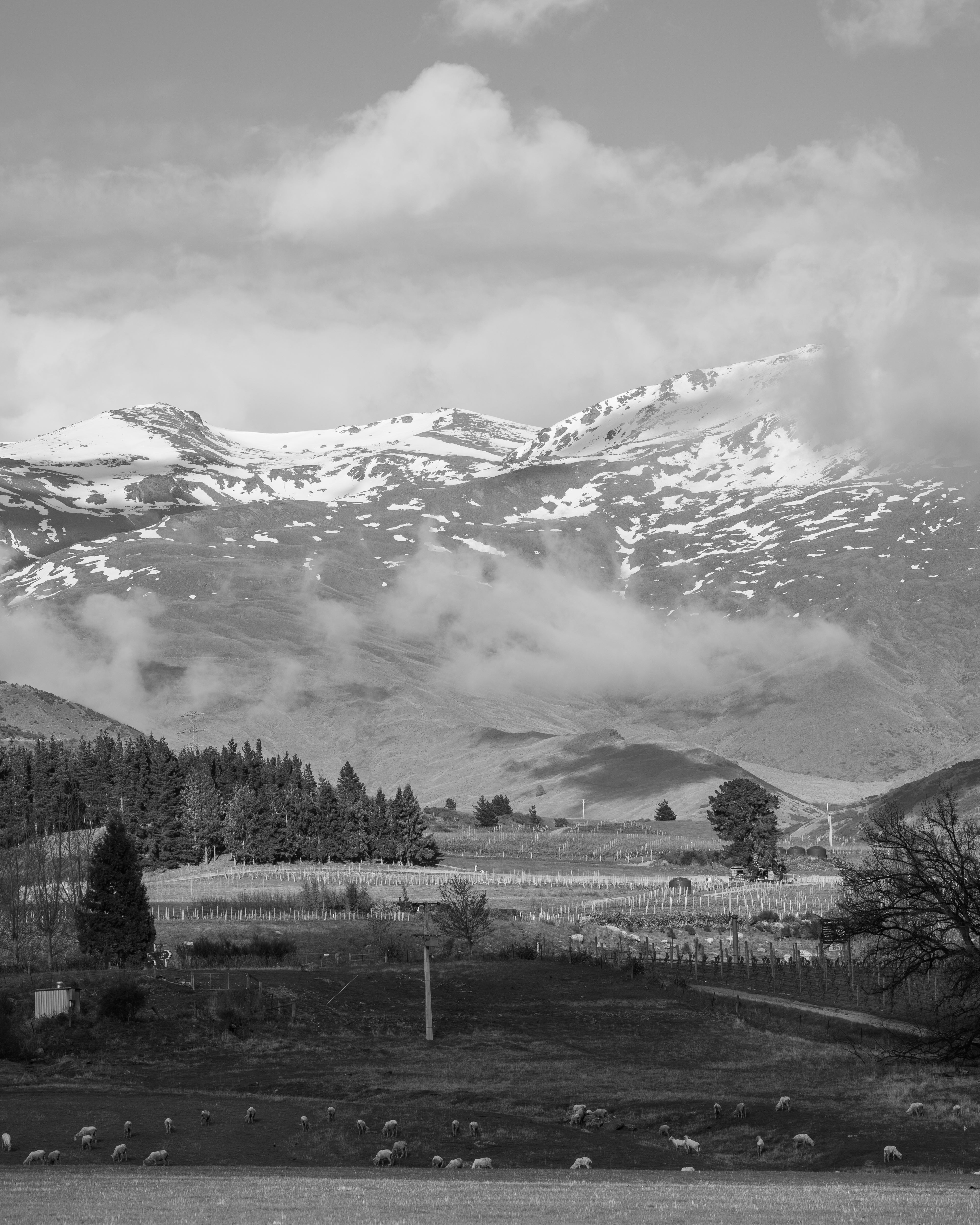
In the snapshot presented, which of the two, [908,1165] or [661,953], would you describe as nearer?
[908,1165]

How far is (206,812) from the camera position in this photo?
15812 cm

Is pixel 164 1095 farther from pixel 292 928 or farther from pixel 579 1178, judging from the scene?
pixel 292 928

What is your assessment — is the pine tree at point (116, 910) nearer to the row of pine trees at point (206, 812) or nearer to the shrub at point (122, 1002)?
the shrub at point (122, 1002)

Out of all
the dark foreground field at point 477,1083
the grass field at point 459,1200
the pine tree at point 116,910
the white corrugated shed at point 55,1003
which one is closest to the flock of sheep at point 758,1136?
the dark foreground field at point 477,1083

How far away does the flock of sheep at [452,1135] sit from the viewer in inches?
1328

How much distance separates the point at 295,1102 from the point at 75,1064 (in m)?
12.8

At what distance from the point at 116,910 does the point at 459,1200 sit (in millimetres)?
54170

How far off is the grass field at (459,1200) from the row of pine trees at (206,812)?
119m

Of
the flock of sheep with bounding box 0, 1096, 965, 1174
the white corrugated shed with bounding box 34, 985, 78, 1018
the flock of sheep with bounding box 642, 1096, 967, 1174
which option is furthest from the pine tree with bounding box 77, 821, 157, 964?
the flock of sheep with bounding box 642, 1096, 967, 1174

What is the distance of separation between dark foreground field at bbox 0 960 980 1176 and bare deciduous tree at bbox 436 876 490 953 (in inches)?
427

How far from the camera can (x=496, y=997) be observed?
234ft

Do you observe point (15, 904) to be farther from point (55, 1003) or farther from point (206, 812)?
point (206, 812)

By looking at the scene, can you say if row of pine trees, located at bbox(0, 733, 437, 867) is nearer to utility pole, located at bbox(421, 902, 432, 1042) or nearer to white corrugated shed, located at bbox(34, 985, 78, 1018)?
utility pole, located at bbox(421, 902, 432, 1042)

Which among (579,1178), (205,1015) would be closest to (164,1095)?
(205,1015)
